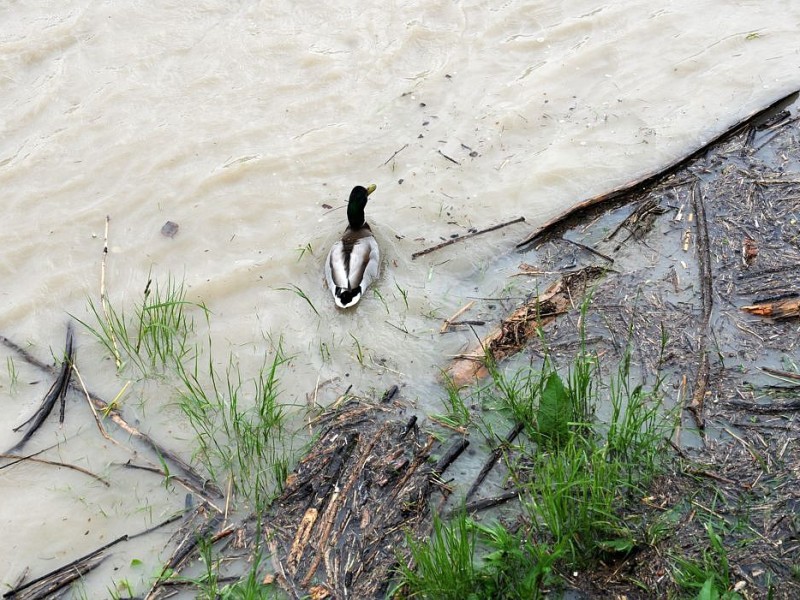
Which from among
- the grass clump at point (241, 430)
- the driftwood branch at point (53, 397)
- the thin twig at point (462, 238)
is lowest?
the grass clump at point (241, 430)

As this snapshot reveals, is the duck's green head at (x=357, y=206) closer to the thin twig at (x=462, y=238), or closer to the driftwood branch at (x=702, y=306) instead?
the thin twig at (x=462, y=238)

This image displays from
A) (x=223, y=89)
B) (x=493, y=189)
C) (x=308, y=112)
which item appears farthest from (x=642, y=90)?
(x=223, y=89)

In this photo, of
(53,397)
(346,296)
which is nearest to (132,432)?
(53,397)

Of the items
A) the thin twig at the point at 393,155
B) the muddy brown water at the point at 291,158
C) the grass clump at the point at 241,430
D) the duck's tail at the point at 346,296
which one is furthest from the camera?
the thin twig at the point at 393,155

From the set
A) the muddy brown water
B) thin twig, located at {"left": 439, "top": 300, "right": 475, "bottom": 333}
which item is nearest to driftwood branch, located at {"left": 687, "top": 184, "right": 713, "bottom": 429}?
the muddy brown water

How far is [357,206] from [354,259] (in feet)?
1.54

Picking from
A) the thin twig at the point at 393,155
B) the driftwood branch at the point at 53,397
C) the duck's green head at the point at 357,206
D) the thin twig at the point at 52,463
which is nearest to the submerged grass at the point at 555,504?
the thin twig at the point at 52,463

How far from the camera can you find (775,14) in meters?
6.48

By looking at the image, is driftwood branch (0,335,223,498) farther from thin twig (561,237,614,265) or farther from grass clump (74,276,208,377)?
thin twig (561,237,614,265)

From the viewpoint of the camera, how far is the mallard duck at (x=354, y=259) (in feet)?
14.8

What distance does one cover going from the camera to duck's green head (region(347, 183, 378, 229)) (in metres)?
4.89

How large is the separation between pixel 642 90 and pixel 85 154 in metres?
4.04

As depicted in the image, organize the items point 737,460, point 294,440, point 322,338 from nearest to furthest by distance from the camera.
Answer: point 737,460, point 294,440, point 322,338

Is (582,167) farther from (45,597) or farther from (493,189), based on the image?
(45,597)
